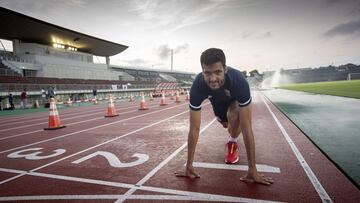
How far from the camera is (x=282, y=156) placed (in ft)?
15.2

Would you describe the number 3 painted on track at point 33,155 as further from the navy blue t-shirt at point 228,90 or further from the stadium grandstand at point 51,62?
the stadium grandstand at point 51,62

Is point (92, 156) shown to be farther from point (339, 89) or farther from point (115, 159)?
point (339, 89)

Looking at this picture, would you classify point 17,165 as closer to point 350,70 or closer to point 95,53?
point 95,53

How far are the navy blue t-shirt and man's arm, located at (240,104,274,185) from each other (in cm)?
14

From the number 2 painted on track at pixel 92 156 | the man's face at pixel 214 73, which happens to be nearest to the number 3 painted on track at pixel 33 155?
the number 2 painted on track at pixel 92 156

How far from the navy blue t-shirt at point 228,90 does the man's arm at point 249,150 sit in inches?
5.4

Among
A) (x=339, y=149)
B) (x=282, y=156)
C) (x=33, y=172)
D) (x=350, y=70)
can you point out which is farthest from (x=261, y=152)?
(x=350, y=70)

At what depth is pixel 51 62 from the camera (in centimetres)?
4247

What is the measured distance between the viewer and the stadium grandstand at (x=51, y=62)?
30.5 m

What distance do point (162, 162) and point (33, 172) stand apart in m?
2.16

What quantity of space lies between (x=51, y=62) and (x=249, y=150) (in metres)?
45.6

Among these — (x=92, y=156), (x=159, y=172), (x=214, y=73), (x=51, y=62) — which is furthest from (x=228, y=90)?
(x=51, y=62)

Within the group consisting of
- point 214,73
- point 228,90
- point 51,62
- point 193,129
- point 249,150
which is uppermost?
point 51,62

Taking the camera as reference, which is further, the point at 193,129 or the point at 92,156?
the point at 92,156
